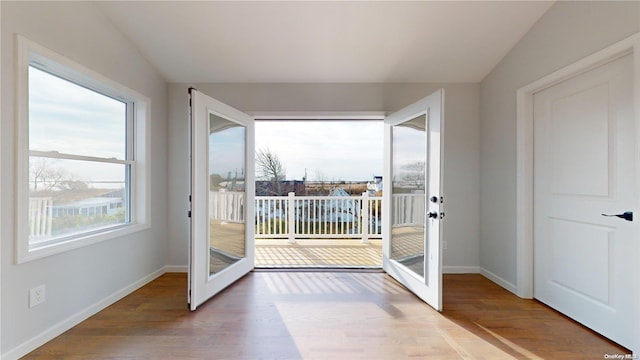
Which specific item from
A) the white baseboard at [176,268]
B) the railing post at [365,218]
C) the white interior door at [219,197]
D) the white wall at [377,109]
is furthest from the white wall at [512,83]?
the white baseboard at [176,268]

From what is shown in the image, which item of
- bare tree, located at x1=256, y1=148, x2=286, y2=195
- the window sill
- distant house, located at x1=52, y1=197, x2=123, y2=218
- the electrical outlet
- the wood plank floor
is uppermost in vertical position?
bare tree, located at x1=256, y1=148, x2=286, y2=195

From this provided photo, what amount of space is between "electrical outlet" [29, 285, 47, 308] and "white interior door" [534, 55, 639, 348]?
3965 mm

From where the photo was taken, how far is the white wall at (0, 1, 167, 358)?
1800mm

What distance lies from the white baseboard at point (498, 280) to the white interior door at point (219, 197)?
2.82 meters

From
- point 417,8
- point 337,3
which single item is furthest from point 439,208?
point 337,3

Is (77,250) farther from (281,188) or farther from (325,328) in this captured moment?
(281,188)

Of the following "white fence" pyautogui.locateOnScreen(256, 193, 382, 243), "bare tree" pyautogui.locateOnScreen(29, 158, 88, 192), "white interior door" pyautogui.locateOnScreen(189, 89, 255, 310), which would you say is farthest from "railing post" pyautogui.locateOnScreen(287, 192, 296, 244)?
"bare tree" pyautogui.locateOnScreen(29, 158, 88, 192)

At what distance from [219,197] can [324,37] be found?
194 cm

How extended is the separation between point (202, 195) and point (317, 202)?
296 centimetres


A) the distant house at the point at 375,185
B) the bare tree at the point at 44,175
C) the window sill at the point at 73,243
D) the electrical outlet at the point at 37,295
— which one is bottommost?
the electrical outlet at the point at 37,295

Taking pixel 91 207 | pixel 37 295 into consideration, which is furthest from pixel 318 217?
pixel 37 295

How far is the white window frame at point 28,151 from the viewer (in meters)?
1.86

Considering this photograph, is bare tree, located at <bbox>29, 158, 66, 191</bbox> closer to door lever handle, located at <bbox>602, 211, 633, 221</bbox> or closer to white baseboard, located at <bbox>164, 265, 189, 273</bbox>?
white baseboard, located at <bbox>164, 265, 189, 273</bbox>

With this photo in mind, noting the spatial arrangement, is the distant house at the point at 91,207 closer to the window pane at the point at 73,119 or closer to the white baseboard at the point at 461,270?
the window pane at the point at 73,119
